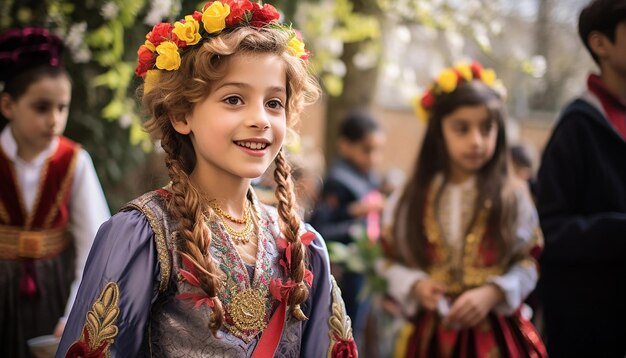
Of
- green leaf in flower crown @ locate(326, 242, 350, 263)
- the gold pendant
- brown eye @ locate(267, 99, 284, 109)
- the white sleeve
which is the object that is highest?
brown eye @ locate(267, 99, 284, 109)

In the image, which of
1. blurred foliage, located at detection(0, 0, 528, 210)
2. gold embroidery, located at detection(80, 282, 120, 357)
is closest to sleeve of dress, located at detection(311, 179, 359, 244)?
blurred foliage, located at detection(0, 0, 528, 210)

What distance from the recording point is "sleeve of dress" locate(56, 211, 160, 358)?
1.93 meters

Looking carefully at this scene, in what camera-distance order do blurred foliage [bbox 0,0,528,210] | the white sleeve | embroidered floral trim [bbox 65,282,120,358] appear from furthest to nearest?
blurred foliage [bbox 0,0,528,210]
the white sleeve
embroidered floral trim [bbox 65,282,120,358]

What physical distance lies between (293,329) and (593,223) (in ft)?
4.79

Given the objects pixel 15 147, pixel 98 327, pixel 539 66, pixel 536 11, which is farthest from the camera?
pixel 536 11

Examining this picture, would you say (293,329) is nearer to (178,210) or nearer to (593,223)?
(178,210)

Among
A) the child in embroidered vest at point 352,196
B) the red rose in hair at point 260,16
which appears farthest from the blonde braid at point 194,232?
the child in embroidered vest at point 352,196

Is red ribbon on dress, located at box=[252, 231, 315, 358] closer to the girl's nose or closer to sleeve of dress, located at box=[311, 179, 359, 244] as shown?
the girl's nose

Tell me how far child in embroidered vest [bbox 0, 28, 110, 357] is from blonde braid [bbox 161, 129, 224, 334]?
128 cm

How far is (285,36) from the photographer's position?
221cm

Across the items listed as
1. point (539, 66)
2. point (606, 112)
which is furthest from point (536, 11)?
point (606, 112)

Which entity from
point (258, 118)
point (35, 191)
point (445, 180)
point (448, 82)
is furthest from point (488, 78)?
point (35, 191)

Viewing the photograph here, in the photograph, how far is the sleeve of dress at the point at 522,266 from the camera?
3203 millimetres

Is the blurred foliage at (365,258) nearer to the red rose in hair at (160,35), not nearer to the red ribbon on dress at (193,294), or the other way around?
the red ribbon on dress at (193,294)
